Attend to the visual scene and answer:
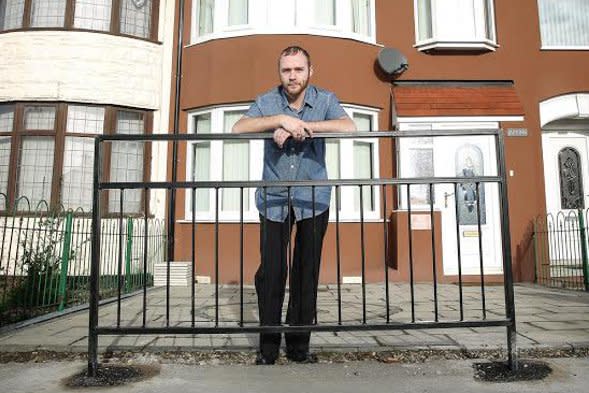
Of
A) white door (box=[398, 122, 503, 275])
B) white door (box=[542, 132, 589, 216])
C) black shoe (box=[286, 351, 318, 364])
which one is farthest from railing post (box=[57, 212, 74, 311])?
white door (box=[542, 132, 589, 216])

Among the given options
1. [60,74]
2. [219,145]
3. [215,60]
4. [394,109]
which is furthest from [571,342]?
[60,74]

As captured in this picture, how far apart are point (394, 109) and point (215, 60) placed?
3339mm

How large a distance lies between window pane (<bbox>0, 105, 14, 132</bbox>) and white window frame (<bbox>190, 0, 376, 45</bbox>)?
3816mm

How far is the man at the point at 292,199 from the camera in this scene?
9.59 feet

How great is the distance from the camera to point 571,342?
10.6ft

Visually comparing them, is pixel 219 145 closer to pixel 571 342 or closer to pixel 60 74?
pixel 60 74

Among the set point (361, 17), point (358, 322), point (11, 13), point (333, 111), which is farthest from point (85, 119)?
point (358, 322)

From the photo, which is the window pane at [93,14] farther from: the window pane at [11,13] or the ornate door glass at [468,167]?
the ornate door glass at [468,167]

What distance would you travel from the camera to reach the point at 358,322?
146 inches

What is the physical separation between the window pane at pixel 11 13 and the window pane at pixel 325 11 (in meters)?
5.70

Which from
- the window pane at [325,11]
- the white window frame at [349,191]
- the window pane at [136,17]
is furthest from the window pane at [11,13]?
Answer: the white window frame at [349,191]

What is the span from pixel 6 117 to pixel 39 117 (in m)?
0.69

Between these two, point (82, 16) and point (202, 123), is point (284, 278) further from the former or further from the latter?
point (82, 16)

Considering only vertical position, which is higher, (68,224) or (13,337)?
(68,224)
